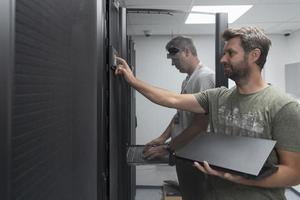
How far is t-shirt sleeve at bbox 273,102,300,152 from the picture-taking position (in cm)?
104

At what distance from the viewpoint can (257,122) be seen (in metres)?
1.13

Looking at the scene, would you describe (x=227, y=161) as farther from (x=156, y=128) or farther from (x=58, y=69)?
(x=156, y=128)

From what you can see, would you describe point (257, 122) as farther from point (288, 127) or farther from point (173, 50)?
point (173, 50)

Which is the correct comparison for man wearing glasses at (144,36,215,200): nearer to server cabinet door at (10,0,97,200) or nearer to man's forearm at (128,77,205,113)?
man's forearm at (128,77,205,113)

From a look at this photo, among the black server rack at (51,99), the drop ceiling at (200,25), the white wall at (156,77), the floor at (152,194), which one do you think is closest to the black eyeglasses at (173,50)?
the drop ceiling at (200,25)

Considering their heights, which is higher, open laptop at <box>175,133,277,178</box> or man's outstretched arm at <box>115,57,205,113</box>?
man's outstretched arm at <box>115,57,205,113</box>

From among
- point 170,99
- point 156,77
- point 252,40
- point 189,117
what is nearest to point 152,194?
point 156,77

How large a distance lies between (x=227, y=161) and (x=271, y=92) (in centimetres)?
39

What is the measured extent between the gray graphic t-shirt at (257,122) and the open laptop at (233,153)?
12 cm

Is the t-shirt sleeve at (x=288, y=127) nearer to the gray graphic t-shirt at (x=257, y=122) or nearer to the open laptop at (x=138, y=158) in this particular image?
the gray graphic t-shirt at (x=257, y=122)

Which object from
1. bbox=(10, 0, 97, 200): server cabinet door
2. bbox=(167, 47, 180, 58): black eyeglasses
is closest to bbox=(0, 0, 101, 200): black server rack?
bbox=(10, 0, 97, 200): server cabinet door

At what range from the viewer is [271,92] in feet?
3.80

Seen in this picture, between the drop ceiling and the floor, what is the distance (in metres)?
2.22

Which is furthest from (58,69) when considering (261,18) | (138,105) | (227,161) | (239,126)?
(138,105)
